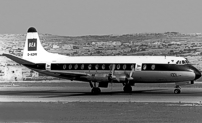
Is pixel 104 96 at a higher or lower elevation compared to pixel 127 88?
lower

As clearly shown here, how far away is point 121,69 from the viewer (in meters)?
49.5

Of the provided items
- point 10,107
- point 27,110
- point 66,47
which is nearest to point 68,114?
point 27,110

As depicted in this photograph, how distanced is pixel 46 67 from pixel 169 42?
149m

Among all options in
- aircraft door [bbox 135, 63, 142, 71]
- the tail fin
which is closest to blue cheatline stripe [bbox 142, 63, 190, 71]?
aircraft door [bbox 135, 63, 142, 71]

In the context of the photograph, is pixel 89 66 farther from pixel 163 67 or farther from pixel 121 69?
pixel 163 67

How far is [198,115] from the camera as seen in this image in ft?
95.9

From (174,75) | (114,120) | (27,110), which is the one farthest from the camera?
(174,75)

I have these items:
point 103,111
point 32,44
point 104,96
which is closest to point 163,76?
point 104,96

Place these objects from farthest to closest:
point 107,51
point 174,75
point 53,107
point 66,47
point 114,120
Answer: point 66,47 → point 107,51 → point 174,75 → point 53,107 → point 114,120

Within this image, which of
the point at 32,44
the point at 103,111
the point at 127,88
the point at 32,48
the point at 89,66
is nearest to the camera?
the point at 103,111

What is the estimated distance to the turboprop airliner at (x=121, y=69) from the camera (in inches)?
1875

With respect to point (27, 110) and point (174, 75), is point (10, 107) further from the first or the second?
point (174, 75)

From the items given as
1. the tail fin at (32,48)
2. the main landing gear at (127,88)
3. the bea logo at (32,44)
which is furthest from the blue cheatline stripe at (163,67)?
the bea logo at (32,44)

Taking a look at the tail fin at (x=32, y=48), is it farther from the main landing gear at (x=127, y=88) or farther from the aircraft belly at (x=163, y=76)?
the aircraft belly at (x=163, y=76)
